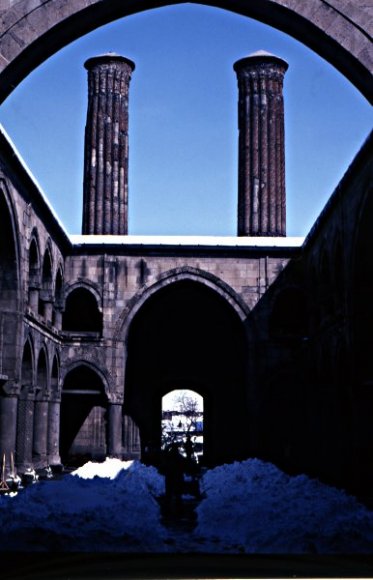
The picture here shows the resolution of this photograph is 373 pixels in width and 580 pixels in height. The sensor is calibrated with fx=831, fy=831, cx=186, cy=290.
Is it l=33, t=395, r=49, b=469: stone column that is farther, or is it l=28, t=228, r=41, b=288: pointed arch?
l=33, t=395, r=49, b=469: stone column

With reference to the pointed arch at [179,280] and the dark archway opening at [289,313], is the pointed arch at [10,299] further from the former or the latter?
the dark archway opening at [289,313]

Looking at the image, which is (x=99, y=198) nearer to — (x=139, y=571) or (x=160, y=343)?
(x=160, y=343)

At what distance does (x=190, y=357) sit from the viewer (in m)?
32.9

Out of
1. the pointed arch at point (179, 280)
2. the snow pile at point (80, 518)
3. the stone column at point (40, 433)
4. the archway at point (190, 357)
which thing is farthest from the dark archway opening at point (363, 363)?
the archway at point (190, 357)

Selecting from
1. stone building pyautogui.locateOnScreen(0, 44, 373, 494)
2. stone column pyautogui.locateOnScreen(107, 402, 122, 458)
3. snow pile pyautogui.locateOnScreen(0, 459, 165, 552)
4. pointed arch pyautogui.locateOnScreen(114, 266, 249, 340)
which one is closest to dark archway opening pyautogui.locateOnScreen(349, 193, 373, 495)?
→ stone building pyautogui.locateOnScreen(0, 44, 373, 494)

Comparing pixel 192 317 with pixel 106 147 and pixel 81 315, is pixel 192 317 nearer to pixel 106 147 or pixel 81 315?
pixel 81 315

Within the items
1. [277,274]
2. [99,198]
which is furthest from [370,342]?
[99,198]

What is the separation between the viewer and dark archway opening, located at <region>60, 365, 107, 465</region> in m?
30.0

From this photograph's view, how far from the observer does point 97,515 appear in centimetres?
1034

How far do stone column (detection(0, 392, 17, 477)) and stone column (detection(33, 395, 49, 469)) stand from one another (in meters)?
3.89

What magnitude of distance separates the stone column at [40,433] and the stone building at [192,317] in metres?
0.04

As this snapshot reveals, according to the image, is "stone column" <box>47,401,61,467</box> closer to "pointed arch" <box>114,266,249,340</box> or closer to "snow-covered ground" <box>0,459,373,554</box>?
"pointed arch" <box>114,266,249,340</box>

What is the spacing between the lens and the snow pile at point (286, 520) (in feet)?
29.2

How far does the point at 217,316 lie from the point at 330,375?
9.64 meters
